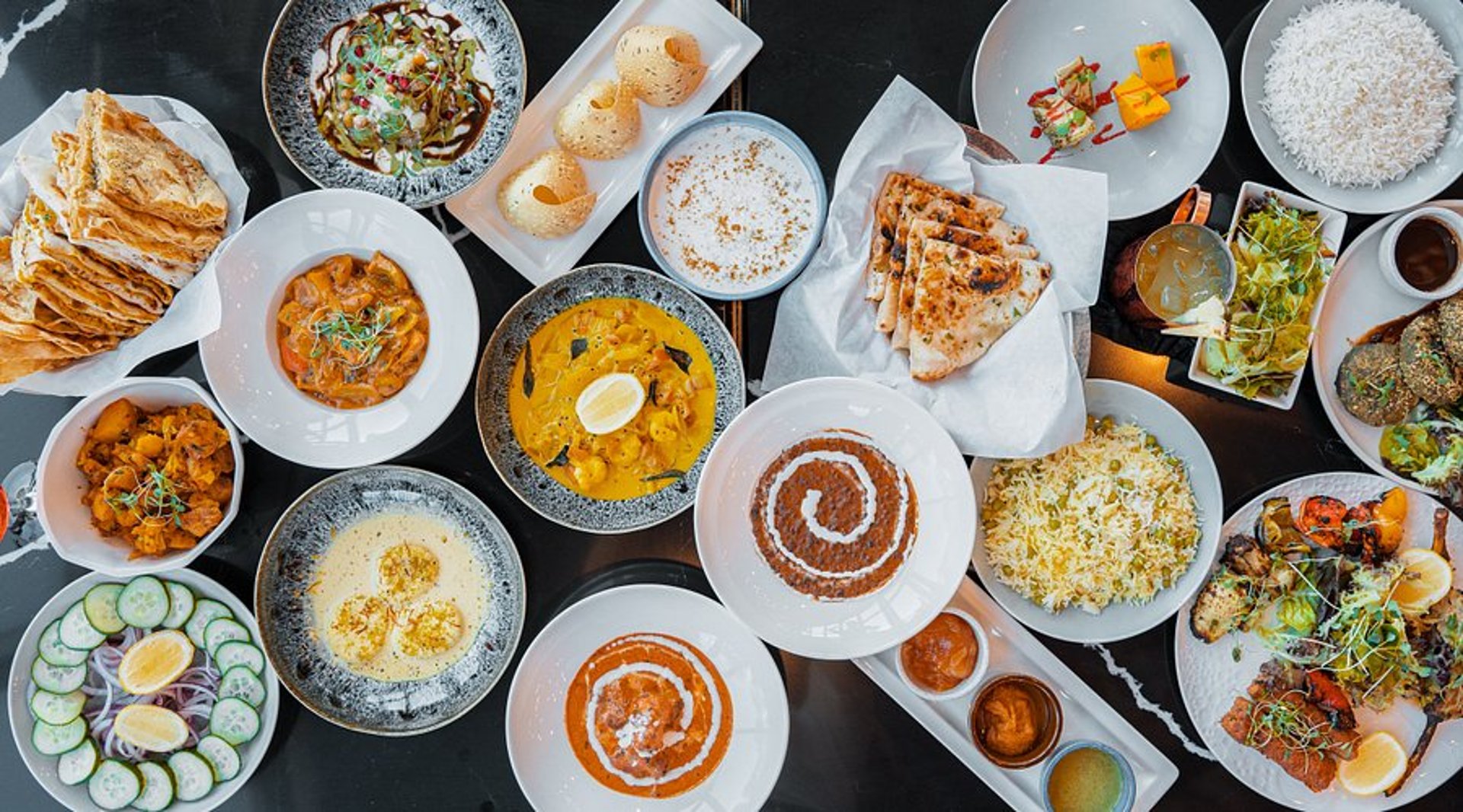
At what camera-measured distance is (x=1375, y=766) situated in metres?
3.03

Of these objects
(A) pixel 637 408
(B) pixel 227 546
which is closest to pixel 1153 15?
(A) pixel 637 408

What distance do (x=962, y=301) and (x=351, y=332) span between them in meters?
1.73

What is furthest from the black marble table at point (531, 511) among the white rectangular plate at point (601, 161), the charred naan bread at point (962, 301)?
the charred naan bread at point (962, 301)

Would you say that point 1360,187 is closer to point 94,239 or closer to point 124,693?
point 94,239

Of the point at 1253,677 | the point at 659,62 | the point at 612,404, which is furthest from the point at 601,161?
the point at 1253,677

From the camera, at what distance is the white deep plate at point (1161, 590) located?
298 cm

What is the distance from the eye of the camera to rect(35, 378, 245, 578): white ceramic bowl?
9.46 feet

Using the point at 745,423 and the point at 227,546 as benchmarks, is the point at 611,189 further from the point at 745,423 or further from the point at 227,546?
the point at 227,546

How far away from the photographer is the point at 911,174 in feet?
9.93

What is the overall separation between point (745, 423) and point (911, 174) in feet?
2.94

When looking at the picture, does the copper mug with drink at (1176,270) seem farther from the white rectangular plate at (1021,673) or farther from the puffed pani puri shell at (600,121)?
the puffed pani puri shell at (600,121)

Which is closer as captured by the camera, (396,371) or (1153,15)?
(396,371)

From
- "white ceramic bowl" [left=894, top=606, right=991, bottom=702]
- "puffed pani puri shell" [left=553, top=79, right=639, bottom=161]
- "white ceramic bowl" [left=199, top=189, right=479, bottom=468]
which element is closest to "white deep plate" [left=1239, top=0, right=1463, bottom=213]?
"white ceramic bowl" [left=894, top=606, right=991, bottom=702]

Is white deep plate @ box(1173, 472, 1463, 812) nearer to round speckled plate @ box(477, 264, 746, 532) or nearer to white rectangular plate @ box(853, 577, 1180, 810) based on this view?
white rectangular plate @ box(853, 577, 1180, 810)
